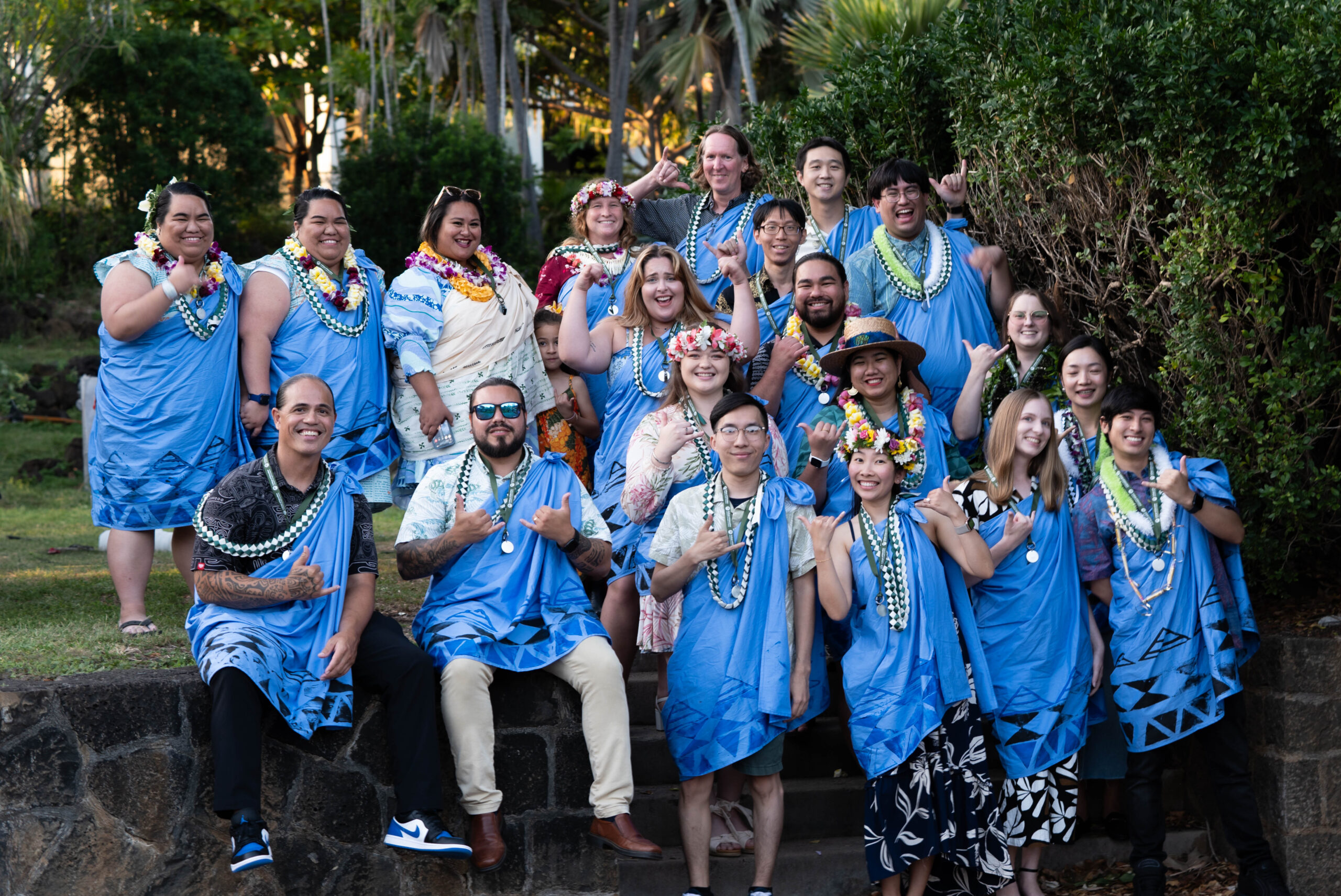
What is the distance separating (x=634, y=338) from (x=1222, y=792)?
2.76m

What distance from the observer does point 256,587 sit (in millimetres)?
3988

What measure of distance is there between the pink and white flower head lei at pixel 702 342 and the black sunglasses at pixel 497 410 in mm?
655

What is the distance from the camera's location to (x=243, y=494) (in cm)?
409

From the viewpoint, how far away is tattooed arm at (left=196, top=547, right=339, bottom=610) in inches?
157

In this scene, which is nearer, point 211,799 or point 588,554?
point 211,799

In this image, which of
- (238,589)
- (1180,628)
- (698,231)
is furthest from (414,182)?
(1180,628)

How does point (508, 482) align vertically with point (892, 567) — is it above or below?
above

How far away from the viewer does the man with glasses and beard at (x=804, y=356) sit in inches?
196

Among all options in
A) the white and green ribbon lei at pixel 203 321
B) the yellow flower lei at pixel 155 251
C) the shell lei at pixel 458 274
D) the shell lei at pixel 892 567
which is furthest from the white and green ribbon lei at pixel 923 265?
the yellow flower lei at pixel 155 251

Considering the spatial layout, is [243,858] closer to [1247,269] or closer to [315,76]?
[1247,269]

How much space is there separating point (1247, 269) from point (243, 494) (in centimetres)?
360

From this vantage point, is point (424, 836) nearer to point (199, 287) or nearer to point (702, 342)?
point (702, 342)

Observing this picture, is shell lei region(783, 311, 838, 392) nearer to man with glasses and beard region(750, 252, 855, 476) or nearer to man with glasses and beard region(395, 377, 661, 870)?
man with glasses and beard region(750, 252, 855, 476)

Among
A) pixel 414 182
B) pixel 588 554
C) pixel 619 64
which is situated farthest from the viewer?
pixel 619 64
